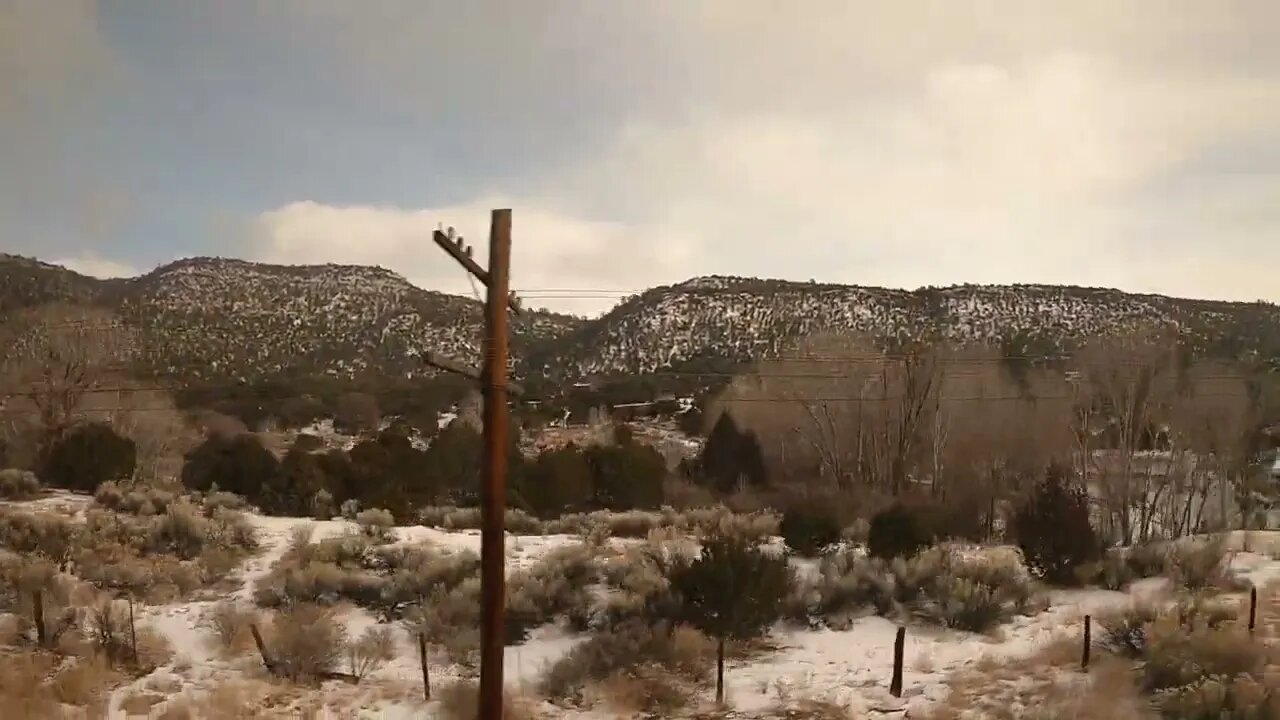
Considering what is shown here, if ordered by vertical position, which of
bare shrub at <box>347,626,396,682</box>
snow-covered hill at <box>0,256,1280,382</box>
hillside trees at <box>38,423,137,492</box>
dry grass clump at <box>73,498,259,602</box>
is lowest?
bare shrub at <box>347,626,396,682</box>

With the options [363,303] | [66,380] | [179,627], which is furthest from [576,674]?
[363,303]

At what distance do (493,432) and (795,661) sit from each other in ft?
25.4

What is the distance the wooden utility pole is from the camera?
26.5 ft

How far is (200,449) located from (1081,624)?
27.8m

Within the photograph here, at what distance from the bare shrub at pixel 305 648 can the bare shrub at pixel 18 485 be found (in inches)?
621

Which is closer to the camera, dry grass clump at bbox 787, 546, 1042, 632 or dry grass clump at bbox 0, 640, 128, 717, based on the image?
dry grass clump at bbox 0, 640, 128, 717

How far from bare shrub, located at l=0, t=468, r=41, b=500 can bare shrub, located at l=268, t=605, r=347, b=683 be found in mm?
15764

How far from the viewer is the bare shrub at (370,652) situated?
1312 centimetres

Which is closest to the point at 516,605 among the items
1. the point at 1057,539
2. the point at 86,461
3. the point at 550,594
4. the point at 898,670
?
the point at 550,594

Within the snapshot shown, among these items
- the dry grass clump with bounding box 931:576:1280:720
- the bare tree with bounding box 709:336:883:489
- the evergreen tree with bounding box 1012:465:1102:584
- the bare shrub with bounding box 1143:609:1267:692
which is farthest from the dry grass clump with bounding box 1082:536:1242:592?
the bare tree with bounding box 709:336:883:489

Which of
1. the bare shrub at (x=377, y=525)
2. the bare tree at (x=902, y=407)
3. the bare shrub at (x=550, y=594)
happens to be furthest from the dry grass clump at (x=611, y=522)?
the bare tree at (x=902, y=407)

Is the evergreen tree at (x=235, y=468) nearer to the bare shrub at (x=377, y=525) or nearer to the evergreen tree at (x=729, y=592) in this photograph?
the bare shrub at (x=377, y=525)

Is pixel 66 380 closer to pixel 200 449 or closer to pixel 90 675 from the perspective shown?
pixel 200 449

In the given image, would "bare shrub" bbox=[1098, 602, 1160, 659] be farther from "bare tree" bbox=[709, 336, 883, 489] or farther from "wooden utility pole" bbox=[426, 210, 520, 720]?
"bare tree" bbox=[709, 336, 883, 489]
